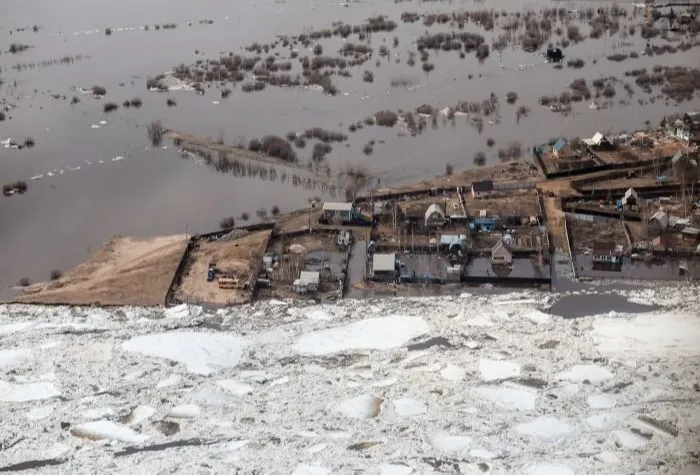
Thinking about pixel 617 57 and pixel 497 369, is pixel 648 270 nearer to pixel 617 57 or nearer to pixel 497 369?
pixel 497 369

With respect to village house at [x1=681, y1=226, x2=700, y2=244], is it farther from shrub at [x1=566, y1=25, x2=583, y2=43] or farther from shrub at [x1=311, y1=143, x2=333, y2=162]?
shrub at [x1=566, y1=25, x2=583, y2=43]

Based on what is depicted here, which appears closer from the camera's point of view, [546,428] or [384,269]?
[546,428]

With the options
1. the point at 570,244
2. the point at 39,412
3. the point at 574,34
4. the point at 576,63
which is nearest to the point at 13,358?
the point at 39,412

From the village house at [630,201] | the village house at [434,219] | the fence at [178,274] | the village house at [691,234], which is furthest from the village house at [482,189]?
the fence at [178,274]

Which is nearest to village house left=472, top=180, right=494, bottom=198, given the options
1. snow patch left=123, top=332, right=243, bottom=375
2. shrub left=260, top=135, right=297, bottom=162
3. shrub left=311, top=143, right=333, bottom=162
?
shrub left=311, top=143, right=333, bottom=162

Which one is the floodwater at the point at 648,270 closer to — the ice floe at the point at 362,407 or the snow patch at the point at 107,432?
the ice floe at the point at 362,407

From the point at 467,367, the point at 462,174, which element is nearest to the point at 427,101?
the point at 462,174
